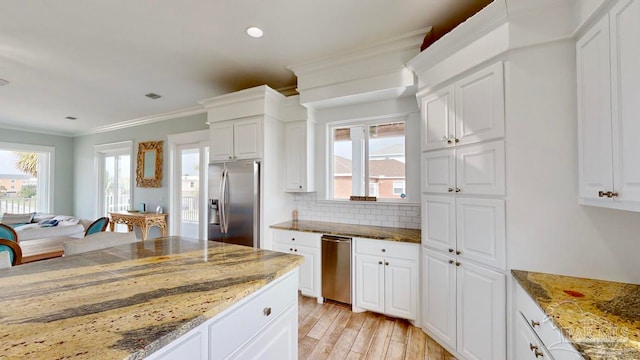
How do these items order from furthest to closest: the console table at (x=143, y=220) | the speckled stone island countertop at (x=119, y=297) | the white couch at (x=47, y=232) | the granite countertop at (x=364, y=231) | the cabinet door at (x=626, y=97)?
1. the console table at (x=143, y=220)
2. the white couch at (x=47, y=232)
3. the granite countertop at (x=364, y=231)
4. the cabinet door at (x=626, y=97)
5. the speckled stone island countertop at (x=119, y=297)

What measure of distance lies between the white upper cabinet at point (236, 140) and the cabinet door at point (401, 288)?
6.52ft

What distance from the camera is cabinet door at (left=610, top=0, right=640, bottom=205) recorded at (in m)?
1.10

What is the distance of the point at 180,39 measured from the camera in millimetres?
2434

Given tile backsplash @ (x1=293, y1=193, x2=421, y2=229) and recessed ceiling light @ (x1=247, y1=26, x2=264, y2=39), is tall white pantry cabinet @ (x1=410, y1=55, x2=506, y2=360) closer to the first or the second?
tile backsplash @ (x1=293, y1=193, x2=421, y2=229)

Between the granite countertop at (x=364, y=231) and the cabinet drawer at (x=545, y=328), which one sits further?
the granite countertop at (x=364, y=231)

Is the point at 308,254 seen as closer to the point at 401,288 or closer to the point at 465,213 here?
the point at 401,288

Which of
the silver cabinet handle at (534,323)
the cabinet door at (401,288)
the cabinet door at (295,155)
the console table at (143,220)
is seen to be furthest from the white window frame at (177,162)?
the silver cabinet handle at (534,323)

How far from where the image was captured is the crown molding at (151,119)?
4.59 meters

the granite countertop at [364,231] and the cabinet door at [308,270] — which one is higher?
the granite countertop at [364,231]

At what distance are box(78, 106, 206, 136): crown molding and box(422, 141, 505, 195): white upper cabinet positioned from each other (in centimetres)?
393

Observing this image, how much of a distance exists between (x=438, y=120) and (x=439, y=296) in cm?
148

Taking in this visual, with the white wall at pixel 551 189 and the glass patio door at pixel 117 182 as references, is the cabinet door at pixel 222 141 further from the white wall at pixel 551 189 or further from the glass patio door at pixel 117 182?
the glass patio door at pixel 117 182

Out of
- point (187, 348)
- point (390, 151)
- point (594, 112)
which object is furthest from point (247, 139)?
point (594, 112)

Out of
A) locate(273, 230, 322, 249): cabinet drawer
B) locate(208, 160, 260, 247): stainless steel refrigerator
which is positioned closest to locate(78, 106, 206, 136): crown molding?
locate(208, 160, 260, 247): stainless steel refrigerator
